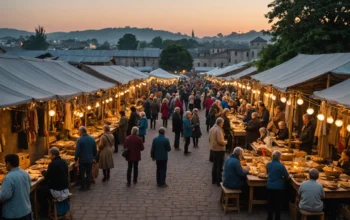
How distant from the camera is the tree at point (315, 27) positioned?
67.4ft

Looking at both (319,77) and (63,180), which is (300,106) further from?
(63,180)

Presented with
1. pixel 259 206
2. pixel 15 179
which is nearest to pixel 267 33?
pixel 259 206

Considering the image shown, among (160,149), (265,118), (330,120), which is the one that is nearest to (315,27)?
(265,118)

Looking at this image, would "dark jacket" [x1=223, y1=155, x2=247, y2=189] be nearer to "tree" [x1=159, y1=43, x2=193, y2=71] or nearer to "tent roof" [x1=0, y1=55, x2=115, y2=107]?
"tent roof" [x1=0, y1=55, x2=115, y2=107]

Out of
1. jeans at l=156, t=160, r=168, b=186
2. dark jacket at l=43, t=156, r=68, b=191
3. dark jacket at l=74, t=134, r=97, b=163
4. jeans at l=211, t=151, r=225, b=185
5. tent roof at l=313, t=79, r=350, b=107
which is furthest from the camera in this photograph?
jeans at l=211, t=151, r=225, b=185

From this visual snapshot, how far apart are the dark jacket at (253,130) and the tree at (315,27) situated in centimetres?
920

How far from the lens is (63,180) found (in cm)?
772

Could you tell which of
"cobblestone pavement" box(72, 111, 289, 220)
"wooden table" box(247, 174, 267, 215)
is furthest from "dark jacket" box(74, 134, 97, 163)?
"wooden table" box(247, 174, 267, 215)

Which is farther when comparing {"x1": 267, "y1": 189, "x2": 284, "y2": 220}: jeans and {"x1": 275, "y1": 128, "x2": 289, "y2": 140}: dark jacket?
{"x1": 275, "y1": 128, "x2": 289, "y2": 140}: dark jacket

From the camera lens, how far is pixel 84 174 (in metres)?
9.95

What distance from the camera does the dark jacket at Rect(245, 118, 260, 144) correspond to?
526 inches

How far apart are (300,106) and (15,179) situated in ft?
Answer: 36.7

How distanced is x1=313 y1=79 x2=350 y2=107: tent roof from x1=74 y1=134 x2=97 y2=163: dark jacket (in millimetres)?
5602

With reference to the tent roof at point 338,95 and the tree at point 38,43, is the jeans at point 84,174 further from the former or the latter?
the tree at point 38,43
